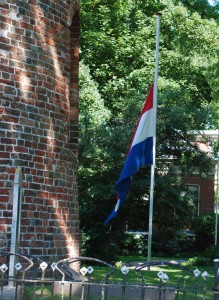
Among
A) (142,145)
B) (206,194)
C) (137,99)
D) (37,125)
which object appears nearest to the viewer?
(37,125)

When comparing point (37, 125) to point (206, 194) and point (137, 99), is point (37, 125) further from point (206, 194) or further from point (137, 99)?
point (206, 194)

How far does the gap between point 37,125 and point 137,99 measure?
17278mm

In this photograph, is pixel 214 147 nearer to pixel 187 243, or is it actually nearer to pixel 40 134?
pixel 187 243

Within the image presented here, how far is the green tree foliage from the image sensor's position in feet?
81.3

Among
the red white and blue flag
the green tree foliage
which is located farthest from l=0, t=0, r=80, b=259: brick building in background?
the green tree foliage

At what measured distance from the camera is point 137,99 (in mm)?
25922

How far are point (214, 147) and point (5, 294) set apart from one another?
2063 cm

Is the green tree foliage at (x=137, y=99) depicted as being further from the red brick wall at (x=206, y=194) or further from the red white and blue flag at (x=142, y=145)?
the red white and blue flag at (x=142, y=145)

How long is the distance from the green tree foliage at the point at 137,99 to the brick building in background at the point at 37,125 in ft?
34.4

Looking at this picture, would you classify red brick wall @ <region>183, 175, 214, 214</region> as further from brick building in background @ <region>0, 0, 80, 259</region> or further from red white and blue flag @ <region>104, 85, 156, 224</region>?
brick building in background @ <region>0, 0, 80, 259</region>

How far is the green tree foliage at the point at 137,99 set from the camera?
81.3 ft

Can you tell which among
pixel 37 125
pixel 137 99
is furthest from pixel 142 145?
pixel 137 99

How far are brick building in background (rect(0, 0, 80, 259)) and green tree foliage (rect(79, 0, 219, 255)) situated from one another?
10.5m

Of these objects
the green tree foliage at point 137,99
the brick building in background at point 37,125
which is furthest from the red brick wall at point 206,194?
the brick building in background at point 37,125
